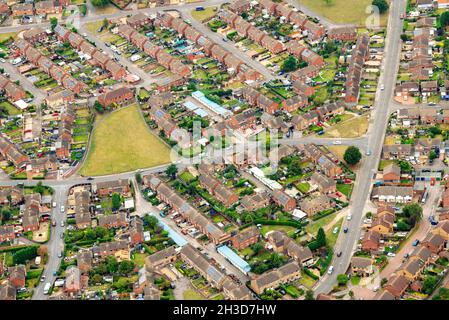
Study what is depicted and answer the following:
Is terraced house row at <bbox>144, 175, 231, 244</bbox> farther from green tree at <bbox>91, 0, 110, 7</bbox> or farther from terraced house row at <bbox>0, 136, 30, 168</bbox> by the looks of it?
green tree at <bbox>91, 0, 110, 7</bbox>

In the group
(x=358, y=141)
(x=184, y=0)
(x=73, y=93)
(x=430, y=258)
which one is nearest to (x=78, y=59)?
(x=73, y=93)

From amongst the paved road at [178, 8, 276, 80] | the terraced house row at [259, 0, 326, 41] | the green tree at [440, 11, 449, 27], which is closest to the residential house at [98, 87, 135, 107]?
the paved road at [178, 8, 276, 80]

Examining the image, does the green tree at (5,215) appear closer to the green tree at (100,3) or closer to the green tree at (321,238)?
the green tree at (321,238)

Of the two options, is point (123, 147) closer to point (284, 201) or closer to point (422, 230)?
point (284, 201)

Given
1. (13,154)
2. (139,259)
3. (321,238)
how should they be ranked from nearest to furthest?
(321,238), (139,259), (13,154)

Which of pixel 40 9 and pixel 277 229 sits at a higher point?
pixel 277 229

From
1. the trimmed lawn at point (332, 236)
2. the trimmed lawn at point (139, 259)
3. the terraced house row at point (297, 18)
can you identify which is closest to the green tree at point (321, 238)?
the trimmed lawn at point (332, 236)

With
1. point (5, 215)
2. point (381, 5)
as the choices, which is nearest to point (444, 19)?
point (381, 5)
